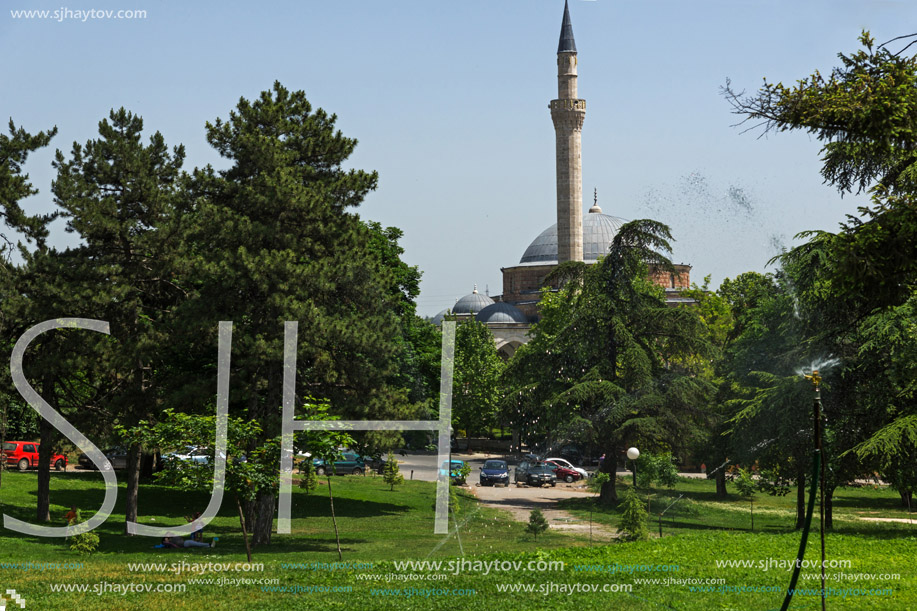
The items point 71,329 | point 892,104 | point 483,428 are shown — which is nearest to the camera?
point 892,104

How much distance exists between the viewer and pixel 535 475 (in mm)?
41625

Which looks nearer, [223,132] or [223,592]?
[223,592]

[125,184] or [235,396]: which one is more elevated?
[125,184]

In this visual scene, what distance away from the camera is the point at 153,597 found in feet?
43.3

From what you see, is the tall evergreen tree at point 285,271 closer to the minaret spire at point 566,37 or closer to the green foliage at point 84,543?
the green foliage at point 84,543

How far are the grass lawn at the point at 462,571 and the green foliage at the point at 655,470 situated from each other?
1604 millimetres

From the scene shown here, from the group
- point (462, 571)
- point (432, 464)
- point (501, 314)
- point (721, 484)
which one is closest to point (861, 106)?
point (462, 571)

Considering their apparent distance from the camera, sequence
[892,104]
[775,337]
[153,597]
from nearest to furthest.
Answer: [892,104]
[153,597]
[775,337]

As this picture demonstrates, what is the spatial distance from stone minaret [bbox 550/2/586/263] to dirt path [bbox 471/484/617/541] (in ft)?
89.1

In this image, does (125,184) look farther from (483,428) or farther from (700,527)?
(483,428)

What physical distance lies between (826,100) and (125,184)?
19.3 meters

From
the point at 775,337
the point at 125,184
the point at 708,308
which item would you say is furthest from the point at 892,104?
the point at 708,308

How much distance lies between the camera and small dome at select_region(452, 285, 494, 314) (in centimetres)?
10003

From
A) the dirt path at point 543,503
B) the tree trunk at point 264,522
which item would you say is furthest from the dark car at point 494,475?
the tree trunk at point 264,522
